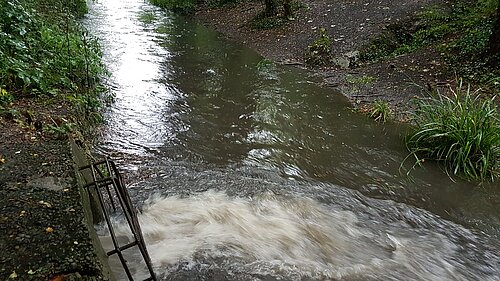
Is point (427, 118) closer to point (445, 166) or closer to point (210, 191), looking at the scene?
point (445, 166)

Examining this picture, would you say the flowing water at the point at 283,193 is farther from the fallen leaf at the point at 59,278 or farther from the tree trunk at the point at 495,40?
the tree trunk at the point at 495,40

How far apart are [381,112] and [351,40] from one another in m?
4.90

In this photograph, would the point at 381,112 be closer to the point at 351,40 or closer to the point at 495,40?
the point at 495,40

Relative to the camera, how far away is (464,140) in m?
5.63

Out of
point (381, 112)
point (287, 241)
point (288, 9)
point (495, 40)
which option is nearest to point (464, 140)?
point (381, 112)

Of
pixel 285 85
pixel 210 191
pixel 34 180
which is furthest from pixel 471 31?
pixel 34 180

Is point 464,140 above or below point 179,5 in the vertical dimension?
below

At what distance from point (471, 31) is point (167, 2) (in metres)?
17.0

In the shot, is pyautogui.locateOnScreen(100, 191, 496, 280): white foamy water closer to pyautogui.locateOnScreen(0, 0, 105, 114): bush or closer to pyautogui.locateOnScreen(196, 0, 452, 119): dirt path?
pyautogui.locateOnScreen(0, 0, 105, 114): bush

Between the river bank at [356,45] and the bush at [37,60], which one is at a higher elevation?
the bush at [37,60]

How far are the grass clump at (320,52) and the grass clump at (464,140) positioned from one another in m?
5.26

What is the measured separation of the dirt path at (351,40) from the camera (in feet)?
28.8

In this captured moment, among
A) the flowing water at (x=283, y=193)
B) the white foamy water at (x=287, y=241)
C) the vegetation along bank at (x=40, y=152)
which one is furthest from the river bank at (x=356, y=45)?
the vegetation along bank at (x=40, y=152)

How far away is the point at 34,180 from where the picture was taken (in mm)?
3104
